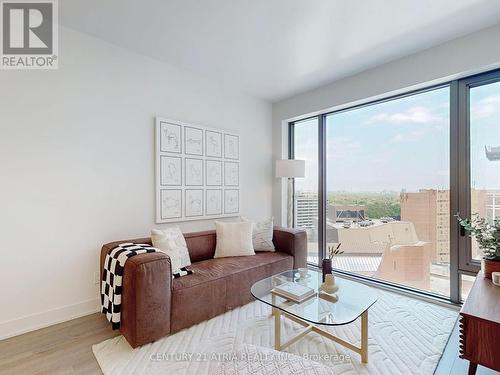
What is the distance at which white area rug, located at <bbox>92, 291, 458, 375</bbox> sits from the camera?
168 centimetres

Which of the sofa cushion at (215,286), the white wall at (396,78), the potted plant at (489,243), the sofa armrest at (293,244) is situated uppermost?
the white wall at (396,78)

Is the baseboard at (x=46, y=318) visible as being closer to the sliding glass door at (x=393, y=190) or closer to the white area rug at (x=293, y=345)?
the white area rug at (x=293, y=345)

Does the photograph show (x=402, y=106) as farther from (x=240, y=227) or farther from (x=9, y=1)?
(x=9, y=1)

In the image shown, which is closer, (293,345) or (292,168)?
(293,345)

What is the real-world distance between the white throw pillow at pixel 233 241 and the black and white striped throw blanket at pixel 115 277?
39.6 inches

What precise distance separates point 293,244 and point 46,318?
249 cm

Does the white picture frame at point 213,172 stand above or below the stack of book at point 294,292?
above

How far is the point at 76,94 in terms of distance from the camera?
237 cm

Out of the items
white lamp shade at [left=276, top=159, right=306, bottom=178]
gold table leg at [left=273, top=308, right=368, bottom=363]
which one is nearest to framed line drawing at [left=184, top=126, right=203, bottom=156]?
white lamp shade at [left=276, top=159, right=306, bottom=178]

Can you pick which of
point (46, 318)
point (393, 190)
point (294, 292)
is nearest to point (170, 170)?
point (46, 318)

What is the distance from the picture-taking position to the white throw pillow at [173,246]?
2.33 metres

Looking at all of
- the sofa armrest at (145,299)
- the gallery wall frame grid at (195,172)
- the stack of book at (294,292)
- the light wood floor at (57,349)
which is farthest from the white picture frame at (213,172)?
the light wood floor at (57,349)

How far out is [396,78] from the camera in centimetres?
284

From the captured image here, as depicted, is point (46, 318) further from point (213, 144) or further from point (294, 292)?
point (213, 144)
